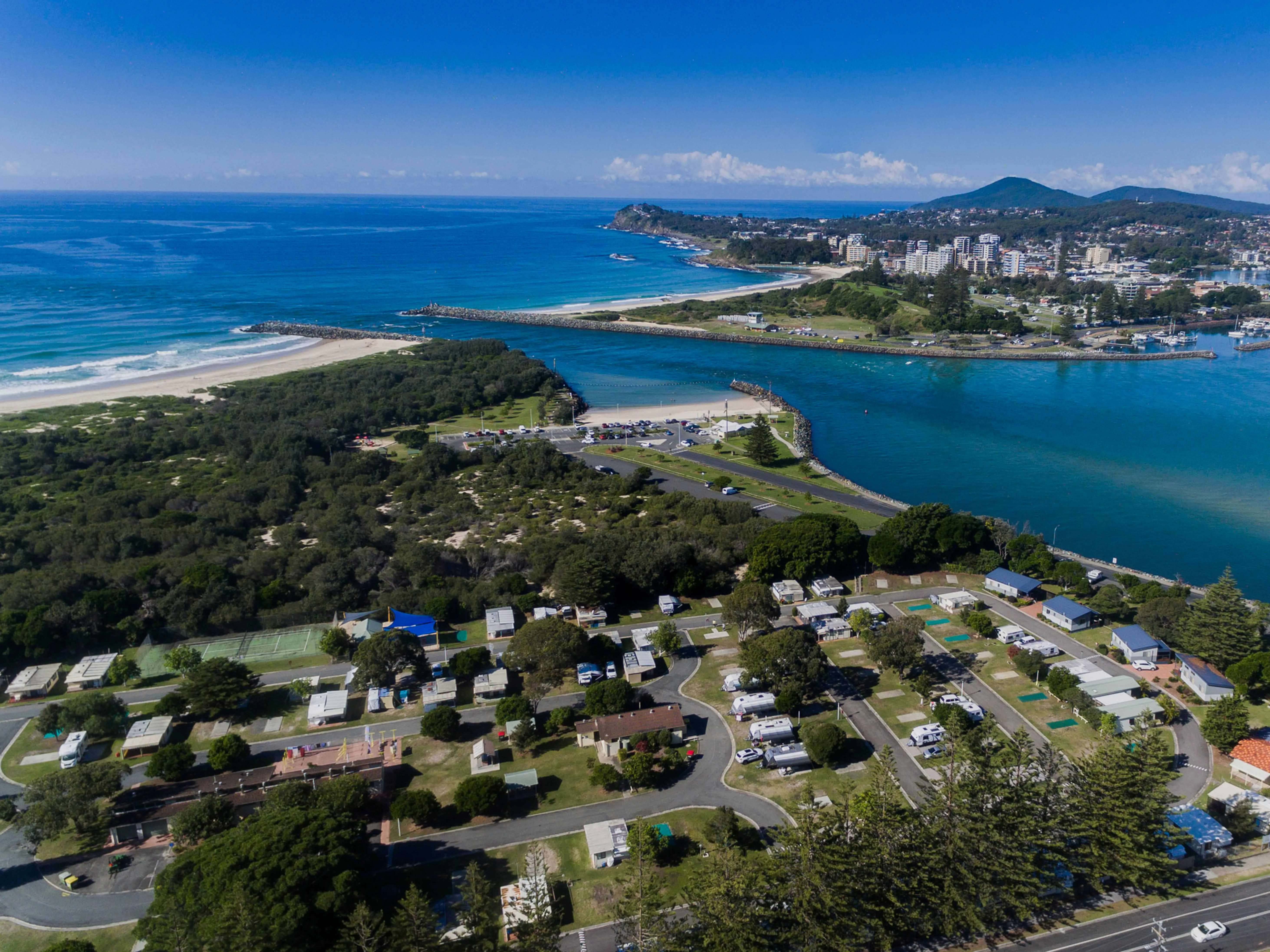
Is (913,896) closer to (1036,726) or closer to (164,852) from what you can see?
(1036,726)

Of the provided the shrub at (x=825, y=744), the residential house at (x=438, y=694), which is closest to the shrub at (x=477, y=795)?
the residential house at (x=438, y=694)

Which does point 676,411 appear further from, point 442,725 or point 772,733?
point 442,725

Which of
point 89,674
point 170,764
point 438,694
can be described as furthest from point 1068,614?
point 89,674

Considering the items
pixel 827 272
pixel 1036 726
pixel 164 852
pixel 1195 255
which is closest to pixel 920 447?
pixel 1036 726

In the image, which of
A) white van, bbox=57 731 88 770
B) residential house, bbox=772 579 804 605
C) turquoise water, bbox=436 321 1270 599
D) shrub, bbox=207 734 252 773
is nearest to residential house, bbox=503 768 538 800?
shrub, bbox=207 734 252 773

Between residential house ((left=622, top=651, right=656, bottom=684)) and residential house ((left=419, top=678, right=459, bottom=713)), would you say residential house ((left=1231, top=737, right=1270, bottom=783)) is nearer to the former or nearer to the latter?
residential house ((left=622, top=651, right=656, bottom=684))
